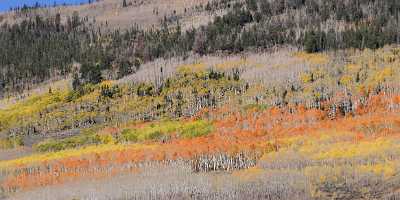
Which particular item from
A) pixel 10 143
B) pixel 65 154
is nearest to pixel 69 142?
pixel 10 143

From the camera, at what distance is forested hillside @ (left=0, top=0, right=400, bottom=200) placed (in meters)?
35.8

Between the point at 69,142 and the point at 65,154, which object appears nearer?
the point at 65,154

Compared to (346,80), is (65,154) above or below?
above

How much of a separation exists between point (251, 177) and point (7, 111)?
64966mm

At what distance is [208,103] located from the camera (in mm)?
79375

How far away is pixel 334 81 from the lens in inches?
3174

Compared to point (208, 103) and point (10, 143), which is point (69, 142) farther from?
point (208, 103)

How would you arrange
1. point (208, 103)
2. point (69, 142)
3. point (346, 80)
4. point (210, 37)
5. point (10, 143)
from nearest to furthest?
point (69, 142)
point (10, 143)
point (208, 103)
point (346, 80)
point (210, 37)

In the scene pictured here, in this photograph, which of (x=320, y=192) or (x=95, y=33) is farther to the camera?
(x=95, y=33)

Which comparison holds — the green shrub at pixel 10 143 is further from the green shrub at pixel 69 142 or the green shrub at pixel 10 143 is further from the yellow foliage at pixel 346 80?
the yellow foliage at pixel 346 80

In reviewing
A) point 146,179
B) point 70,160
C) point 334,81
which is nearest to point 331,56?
point 334,81

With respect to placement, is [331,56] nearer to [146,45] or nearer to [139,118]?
[139,118]

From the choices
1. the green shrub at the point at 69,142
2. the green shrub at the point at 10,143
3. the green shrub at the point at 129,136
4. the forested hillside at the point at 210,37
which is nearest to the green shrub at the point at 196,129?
the green shrub at the point at 129,136

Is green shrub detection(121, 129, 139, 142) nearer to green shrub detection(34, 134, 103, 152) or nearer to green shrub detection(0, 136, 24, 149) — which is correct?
green shrub detection(34, 134, 103, 152)
